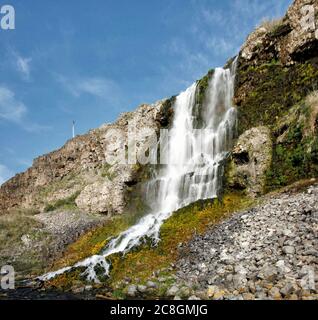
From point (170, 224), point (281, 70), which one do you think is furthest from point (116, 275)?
point (281, 70)

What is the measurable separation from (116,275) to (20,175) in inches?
1874

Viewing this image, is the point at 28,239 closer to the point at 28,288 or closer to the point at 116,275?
the point at 28,288

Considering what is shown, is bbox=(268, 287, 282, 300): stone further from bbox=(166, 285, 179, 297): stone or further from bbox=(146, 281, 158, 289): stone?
bbox=(146, 281, 158, 289): stone

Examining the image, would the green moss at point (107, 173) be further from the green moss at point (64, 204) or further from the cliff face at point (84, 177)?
the green moss at point (64, 204)

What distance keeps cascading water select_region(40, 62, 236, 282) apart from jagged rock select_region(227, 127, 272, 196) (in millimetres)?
1338

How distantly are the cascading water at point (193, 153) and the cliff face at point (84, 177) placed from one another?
13.0 ft

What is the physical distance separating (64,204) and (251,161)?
95.9 feet

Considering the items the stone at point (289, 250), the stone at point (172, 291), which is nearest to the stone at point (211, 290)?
the stone at point (172, 291)

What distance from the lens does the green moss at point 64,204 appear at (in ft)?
149

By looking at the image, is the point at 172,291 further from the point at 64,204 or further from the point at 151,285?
the point at 64,204

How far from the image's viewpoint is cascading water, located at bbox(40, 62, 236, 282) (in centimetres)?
2584

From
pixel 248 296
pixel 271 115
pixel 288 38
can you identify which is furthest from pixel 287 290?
pixel 288 38

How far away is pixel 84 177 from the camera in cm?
5059
